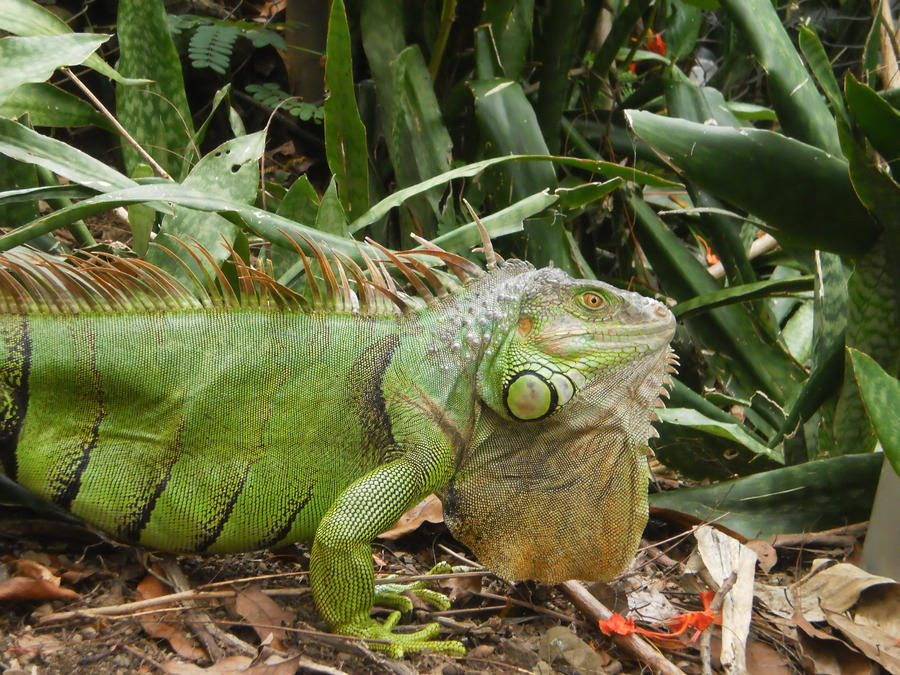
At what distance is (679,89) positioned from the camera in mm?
4855

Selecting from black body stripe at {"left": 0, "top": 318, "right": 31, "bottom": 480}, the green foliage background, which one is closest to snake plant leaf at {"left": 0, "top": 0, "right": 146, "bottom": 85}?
the green foliage background

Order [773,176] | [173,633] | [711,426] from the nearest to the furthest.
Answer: [173,633] < [773,176] < [711,426]

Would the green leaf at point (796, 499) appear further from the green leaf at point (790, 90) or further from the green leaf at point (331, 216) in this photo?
the green leaf at point (331, 216)

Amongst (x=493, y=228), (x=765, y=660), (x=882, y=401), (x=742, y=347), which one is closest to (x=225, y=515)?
(x=493, y=228)

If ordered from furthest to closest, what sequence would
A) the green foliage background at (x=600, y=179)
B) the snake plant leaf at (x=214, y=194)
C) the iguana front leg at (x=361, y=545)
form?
the snake plant leaf at (x=214, y=194), the green foliage background at (x=600, y=179), the iguana front leg at (x=361, y=545)

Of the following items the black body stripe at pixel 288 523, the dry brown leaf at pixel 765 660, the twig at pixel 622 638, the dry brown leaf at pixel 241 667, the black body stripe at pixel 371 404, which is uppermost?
the black body stripe at pixel 371 404

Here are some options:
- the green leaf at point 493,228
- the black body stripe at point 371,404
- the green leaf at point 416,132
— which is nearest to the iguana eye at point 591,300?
the black body stripe at point 371,404

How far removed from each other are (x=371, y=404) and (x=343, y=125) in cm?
194

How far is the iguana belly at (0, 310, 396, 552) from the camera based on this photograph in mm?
2512

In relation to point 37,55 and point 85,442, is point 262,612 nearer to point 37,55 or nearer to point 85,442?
point 85,442

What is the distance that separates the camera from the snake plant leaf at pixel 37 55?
10.00ft

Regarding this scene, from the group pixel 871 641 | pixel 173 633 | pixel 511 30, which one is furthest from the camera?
pixel 511 30

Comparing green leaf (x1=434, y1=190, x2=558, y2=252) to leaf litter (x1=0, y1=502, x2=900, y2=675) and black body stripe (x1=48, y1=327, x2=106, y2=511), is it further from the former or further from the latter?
black body stripe (x1=48, y1=327, x2=106, y2=511)

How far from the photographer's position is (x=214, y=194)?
3.40 metres
